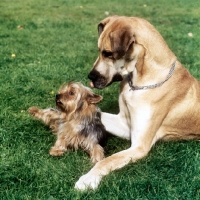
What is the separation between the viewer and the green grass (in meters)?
4.21

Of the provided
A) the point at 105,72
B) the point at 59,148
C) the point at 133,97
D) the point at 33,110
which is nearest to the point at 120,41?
the point at 105,72

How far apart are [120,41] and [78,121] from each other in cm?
135

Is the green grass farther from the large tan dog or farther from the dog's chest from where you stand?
the dog's chest

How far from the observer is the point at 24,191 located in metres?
4.11

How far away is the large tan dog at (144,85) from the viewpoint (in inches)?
187

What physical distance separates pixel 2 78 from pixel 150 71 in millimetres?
3487

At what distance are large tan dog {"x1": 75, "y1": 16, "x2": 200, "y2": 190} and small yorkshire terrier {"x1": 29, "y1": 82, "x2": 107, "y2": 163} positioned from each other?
26cm

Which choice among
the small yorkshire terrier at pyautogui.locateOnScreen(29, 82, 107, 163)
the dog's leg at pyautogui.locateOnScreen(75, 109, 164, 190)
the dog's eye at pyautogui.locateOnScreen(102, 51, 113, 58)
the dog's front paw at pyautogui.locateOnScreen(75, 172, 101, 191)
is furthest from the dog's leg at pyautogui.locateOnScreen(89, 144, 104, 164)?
the dog's eye at pyautogui.locateOnScreen(102, 51, 113, 58)

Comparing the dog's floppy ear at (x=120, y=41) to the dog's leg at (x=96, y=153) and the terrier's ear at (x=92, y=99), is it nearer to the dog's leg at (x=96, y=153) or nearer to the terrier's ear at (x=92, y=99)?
the terrier's ear at (x=92, y=99)

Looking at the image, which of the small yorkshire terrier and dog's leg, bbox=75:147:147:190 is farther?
the small yorkshire terrier

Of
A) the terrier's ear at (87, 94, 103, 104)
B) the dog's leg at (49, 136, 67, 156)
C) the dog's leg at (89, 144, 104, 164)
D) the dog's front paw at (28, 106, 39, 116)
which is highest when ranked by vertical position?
the terrier's ear at (87, 94, 103, 104)

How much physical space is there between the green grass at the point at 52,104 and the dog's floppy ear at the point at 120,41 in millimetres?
1410

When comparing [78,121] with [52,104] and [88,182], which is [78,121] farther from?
[52,104]

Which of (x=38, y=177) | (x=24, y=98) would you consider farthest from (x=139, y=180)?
A: (x=24, y=98)
